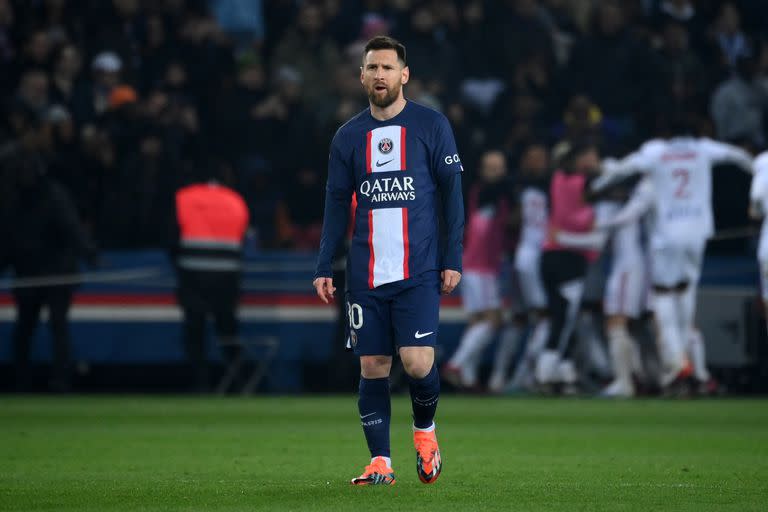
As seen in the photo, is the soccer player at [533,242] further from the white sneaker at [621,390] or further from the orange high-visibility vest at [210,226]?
the orange high-visibility vest at [210,226]

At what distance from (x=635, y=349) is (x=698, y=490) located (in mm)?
10724

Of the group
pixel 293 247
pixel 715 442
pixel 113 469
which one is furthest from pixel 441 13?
pixel 113 469

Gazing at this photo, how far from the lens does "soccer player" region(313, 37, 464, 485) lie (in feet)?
25.9

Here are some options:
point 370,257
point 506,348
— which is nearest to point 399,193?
point 370,257

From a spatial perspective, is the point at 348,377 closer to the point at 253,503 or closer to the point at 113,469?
the point at 113,469

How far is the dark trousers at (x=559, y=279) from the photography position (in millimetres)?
17609

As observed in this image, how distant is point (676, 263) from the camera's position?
55.9 ft

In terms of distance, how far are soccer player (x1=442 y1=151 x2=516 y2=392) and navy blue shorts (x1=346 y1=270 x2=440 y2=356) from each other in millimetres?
10073

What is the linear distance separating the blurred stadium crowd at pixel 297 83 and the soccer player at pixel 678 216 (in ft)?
6.02

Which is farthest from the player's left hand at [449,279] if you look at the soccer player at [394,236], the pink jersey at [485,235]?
the pink jersey at [485,235]

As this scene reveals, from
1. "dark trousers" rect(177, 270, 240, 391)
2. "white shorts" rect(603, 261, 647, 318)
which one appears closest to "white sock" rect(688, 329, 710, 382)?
"white shorts" rect(603, 261, 647, 318)

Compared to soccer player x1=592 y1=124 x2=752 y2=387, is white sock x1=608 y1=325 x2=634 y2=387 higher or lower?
lower

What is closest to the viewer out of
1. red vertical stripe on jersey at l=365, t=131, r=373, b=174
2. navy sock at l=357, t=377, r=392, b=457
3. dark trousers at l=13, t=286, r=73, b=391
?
red vertical stripe on jersey at l=365, t=131, r=373, b=174

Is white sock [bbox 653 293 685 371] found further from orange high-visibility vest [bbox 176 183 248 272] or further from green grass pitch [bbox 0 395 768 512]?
orange high-visibility vest [bbox 176 183 248 272]
